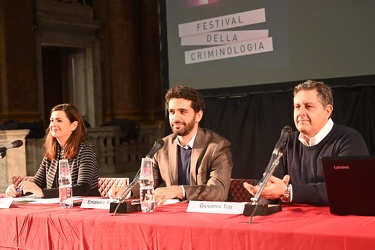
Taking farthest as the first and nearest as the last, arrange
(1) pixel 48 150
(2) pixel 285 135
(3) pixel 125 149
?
(3) pixel 125 149 < (1) pixel 48 150 < (2) pixel 285 135

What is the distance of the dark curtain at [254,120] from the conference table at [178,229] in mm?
3575

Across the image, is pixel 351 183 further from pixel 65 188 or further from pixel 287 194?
pixel 65 188

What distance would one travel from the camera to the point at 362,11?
18.0 feet

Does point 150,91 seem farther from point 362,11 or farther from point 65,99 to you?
point 362,11

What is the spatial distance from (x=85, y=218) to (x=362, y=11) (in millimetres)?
3848

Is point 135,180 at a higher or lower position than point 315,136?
lower

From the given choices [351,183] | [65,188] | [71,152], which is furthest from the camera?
[71,152]

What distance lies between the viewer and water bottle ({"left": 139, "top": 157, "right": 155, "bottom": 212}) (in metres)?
2.63

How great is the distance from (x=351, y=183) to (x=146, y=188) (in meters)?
0.90

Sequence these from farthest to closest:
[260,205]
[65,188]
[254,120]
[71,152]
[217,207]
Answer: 1. [254,120]
2. [71,152]
3. [65,188]
4. [217,207]
5. [260,205]

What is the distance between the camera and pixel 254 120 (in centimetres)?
669

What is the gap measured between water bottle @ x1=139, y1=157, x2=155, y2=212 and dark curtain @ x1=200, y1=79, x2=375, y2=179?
3631 millimetres

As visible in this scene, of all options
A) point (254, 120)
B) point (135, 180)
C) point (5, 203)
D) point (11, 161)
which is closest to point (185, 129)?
point (135, 180)

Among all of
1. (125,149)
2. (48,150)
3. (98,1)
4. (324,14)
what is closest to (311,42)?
(324,14)
